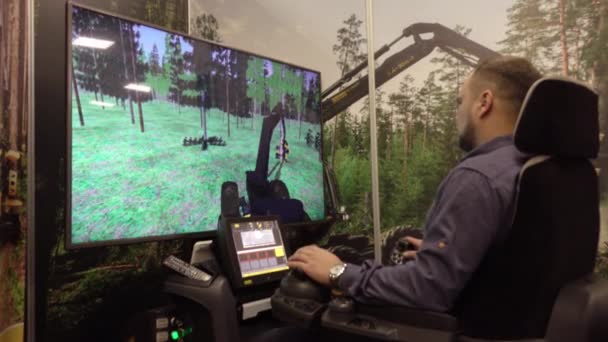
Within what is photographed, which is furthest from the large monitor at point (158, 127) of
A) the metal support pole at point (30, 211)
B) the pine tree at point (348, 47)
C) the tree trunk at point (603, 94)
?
the tree trunk at point (603, 94)

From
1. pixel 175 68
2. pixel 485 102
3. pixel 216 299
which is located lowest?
Result: pixel 216 299

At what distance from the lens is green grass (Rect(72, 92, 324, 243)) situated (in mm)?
1952

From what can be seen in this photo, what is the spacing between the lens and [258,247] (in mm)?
2230

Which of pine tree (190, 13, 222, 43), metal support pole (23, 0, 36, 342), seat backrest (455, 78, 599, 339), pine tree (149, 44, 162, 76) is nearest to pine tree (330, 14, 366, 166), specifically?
pine tree (190, 13, 222, 43)

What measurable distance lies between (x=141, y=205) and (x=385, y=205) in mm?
1662

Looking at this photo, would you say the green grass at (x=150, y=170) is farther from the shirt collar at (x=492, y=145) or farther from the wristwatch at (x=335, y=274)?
the shirt collar at (x=492, y=145)

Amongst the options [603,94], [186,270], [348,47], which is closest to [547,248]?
[186,270]

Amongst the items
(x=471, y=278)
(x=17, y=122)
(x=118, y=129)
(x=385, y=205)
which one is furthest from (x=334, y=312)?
(x=385, y=205)

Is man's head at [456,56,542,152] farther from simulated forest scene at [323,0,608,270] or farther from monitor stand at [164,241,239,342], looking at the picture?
simulated forest scene at [323,0,608,270]

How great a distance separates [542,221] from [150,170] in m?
1.66

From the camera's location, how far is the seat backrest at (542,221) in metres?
1.14

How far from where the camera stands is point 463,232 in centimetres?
123

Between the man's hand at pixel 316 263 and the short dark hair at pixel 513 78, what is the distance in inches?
30.3

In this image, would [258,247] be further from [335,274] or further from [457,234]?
[457,234]
